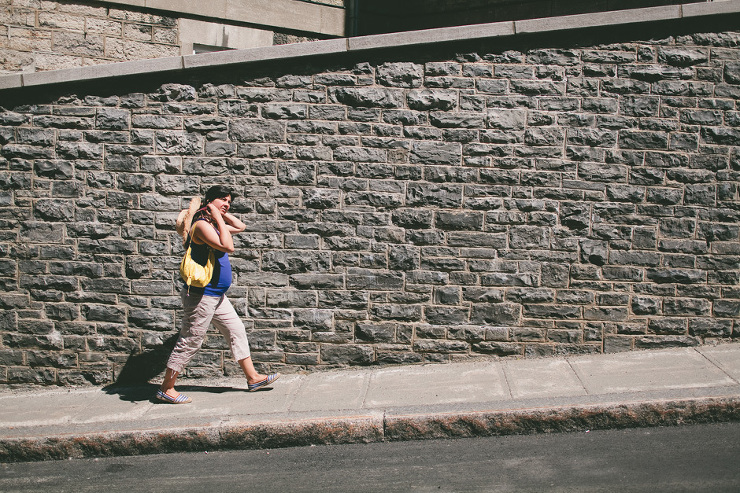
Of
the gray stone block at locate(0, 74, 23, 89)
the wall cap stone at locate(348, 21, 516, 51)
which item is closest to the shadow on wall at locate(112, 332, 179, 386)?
the gray stone block at locate(0, 74, 23, 89)

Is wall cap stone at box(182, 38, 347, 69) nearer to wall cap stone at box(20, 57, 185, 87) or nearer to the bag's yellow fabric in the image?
wall cap stone at box(20, 57, 185, 87)

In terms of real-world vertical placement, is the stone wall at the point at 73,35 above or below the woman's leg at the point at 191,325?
above

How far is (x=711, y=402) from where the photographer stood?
14.5 ft

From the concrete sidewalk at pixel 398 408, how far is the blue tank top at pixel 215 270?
990 millimetres

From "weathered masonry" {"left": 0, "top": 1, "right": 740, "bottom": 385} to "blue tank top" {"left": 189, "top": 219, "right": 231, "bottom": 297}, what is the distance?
72 centimetres

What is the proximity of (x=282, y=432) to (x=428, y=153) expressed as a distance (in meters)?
2.94

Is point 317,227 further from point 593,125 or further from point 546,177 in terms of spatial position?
point 593,125

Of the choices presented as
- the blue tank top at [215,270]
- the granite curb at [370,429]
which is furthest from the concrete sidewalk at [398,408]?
the blue tank top at [215,270]

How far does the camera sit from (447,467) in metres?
4.06

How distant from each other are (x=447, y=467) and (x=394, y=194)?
8.99ft

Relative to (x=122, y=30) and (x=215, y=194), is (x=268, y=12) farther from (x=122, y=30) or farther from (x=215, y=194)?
(x=215, y=194)

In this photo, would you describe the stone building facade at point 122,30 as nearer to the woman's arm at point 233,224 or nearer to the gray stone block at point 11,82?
the gray stone block at point 11,82

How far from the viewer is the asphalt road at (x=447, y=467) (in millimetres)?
3732

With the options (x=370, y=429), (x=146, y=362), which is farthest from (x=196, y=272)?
(x=370, y=429)
